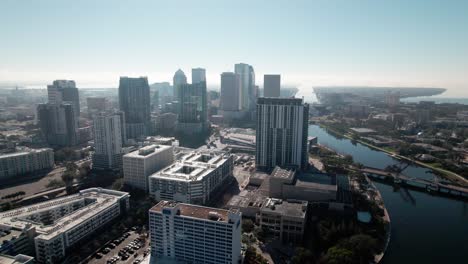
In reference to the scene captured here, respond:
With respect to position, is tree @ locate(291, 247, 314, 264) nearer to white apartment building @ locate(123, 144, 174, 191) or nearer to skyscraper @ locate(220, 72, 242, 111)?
white apartment building @ locate(123, 144, 174, 191)

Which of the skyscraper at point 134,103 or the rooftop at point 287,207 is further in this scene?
the skyscraper at point 134,103

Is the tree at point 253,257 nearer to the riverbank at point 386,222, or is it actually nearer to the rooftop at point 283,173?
the riverbank at point 386,222

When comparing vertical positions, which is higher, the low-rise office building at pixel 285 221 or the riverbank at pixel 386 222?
the low-rise office building at pixel 285 221

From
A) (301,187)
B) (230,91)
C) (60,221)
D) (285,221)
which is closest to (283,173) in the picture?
(301,187)

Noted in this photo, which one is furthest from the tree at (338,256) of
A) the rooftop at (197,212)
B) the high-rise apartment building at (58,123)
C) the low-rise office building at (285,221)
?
the high-rise apartment building at (58,123)

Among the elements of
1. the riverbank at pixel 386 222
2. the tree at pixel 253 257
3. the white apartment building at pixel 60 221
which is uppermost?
the white apartment building at pixel 60 221

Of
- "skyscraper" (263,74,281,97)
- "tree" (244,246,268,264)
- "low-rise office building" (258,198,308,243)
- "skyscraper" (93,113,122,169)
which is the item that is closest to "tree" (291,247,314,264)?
"tree" (244,246,268,264)

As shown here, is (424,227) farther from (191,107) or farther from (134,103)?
(134,103)
